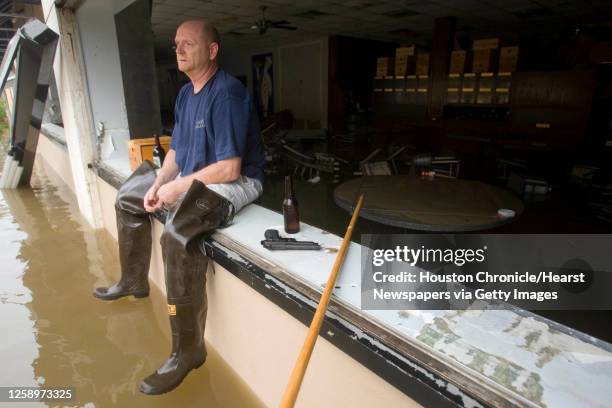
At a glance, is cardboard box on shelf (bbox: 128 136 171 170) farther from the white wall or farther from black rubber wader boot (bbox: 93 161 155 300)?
the white wall

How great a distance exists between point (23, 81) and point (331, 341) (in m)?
5.36

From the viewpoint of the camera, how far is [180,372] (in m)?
1.72

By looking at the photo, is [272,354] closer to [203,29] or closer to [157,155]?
[203,29]

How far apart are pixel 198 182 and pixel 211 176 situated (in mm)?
111

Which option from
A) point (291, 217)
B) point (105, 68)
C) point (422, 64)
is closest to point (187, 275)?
point (291, 217)

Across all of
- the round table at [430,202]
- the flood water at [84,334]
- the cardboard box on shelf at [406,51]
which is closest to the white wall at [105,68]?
the flood water at [84,334]

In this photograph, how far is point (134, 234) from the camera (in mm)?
2270

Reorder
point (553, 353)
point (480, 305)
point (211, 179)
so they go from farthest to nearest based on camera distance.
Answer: point (211, 179) → point (480, 305) → point (553, 353)

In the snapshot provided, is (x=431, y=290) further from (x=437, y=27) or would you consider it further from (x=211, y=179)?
(x=437, y=27)

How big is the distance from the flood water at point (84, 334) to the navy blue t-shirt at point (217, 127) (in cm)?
104

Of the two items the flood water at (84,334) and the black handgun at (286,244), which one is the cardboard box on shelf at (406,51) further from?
the black handgun at (286,244)

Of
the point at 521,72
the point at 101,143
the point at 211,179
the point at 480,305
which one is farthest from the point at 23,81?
the point at 521,72

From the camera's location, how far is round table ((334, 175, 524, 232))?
6.71 feet

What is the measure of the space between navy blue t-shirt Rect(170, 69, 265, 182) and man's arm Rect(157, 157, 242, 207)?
0.04m
